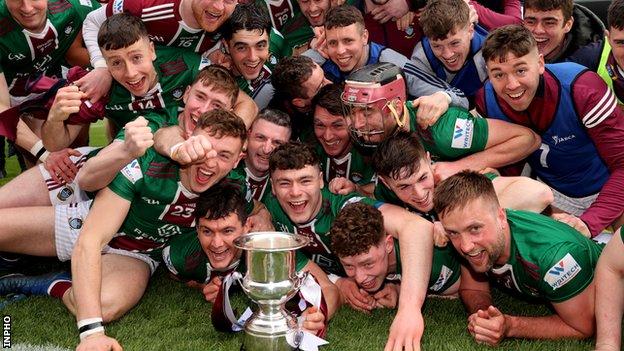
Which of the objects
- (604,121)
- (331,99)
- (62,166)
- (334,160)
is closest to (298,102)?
(331,99)

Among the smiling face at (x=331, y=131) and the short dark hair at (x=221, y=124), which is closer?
the short dark hair at (x=221, y=124)

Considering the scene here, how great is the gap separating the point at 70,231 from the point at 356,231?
1.89 m

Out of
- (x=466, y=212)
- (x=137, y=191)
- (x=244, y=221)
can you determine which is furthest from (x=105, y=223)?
(x=466, y=212)

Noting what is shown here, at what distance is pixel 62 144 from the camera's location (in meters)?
5.20

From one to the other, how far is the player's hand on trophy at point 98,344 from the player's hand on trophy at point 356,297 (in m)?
1.38

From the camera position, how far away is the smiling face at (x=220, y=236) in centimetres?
445

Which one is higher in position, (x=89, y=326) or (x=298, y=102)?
(x=298, y=102)

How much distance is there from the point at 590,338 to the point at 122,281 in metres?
2.65

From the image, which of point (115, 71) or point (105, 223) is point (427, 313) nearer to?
point (105, 223)

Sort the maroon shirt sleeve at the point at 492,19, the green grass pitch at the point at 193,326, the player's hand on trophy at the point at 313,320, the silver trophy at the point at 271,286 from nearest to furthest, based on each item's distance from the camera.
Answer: the silver trophy at the point at 271,286
the player's hand on trophy at the point at 313,320
the green grass pitch at the point at 193,326
the maroon shirt sleeve at the point at 492,19

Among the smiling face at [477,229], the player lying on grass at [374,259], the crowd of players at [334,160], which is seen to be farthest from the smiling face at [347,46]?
the smiling face at [477,229]

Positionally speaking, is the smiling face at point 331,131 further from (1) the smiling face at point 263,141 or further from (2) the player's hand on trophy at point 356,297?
(2) the player's hand on trophy at point 356,297

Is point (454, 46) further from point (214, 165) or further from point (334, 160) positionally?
point (214, 165)

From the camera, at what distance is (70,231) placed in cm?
491
